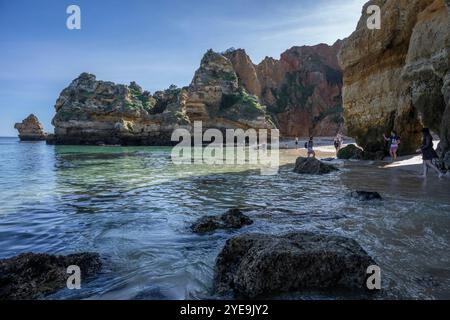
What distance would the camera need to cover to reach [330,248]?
4.04 metres

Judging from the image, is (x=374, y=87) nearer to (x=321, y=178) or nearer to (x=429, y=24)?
(x=429, y=24)

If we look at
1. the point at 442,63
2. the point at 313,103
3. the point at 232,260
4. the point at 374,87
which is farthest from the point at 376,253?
the point at 313,103

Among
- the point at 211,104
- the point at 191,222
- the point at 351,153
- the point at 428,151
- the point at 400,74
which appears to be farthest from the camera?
the point at 211,104

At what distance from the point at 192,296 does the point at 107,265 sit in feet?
5.49

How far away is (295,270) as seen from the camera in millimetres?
3844

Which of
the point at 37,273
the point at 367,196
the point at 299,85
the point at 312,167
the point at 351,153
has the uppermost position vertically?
the point at 299,85

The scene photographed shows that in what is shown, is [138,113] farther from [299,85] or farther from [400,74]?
[299,85]

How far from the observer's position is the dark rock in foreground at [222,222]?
6.51 metres

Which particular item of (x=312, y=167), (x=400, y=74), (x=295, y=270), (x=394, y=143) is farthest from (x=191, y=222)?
(x=400, y=74)

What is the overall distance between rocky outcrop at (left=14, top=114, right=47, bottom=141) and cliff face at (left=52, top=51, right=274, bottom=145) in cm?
3541

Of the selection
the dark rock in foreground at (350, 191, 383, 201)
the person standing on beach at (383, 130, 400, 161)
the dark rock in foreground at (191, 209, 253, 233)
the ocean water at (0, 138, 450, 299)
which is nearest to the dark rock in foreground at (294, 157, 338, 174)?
the ocean water at (0, 138, 450, 299)

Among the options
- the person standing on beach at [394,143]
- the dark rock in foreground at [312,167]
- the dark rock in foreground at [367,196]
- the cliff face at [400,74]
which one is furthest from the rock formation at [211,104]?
the dark rock in foreground at [367,196]

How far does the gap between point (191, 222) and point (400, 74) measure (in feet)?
54.2

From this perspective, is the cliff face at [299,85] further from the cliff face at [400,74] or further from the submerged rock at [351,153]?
the cliff face at [400,74]
